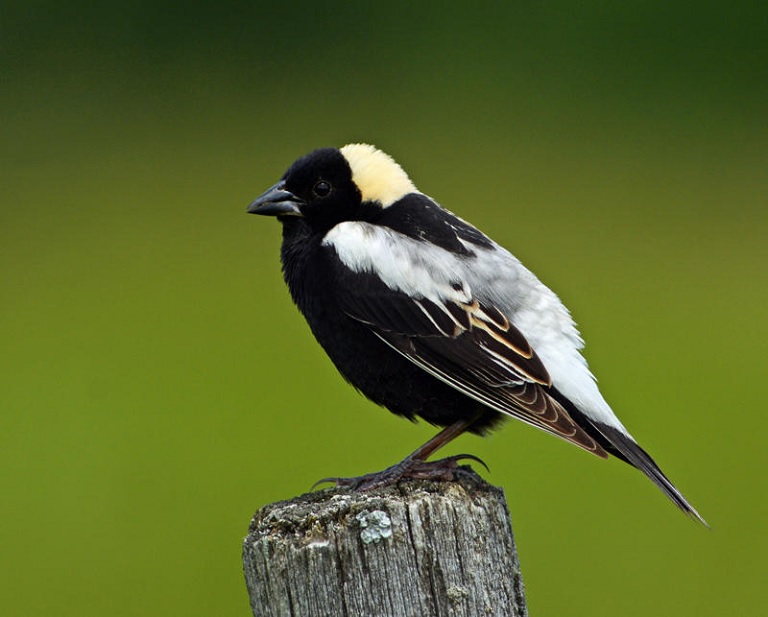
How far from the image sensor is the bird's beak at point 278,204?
3918mm

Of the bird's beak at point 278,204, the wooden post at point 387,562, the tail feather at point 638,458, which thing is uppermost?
the bird's beak at point 278,204

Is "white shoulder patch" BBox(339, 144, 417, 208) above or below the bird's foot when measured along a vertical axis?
above

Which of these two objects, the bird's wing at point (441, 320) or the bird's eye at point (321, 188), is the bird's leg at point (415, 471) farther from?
the bird's eye at point (321, 188)

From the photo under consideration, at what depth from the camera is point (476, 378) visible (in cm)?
341

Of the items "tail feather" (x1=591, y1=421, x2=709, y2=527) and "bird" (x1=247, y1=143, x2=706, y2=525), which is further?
"bird" (x1=247, y1=143, x2=706, y2=525)

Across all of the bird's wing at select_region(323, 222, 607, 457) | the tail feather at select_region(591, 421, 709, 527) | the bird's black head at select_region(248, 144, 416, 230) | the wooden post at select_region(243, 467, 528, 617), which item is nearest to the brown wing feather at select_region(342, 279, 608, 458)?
the bird's wing at select_region(323, 222, 607, 457)

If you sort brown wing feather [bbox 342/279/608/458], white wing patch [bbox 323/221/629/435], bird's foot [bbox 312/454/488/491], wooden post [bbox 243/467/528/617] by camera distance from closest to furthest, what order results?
wooden post [bbox 243/467/528/617]
bird's foot [bbox 312/454/488/491]
brown wing feather [bbox 342/279/608/458]
white wing patch [bbox 323/221/629/435]

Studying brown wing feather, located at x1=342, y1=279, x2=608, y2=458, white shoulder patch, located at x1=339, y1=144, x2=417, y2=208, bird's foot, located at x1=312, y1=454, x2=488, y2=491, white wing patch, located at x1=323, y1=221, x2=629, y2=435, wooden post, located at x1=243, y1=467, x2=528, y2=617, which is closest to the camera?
wooden post, located at x1=243, y1=467, x2=528, y2=617

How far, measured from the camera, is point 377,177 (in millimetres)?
3924

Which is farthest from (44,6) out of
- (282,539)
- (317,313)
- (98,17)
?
(282,539)

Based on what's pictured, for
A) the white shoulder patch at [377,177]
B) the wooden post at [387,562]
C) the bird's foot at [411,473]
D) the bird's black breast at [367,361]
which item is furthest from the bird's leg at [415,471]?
the white shoulder patch at [377,177]

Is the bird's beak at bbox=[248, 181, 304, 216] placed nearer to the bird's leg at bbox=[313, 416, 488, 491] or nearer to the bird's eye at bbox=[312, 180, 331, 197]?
the bird's eye at bbox=[312, 180, 331, 197]

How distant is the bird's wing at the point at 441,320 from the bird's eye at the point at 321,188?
0.97 feet

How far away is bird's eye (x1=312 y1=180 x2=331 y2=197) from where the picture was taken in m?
3.95
